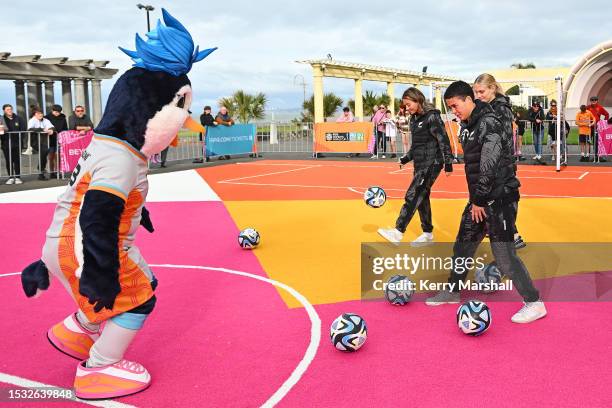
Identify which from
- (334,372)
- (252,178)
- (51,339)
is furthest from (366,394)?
(252,178)

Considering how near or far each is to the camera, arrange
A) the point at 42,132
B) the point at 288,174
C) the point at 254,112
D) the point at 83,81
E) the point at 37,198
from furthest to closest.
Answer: the point at 254,112
the point at 83,81
the point at 288,174
the point at 42,132
the point at 37,198

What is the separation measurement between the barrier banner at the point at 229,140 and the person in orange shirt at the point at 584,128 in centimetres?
1362

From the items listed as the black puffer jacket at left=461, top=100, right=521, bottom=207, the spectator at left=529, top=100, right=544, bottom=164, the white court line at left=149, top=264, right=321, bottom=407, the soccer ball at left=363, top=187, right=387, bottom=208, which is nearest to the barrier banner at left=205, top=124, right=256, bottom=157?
the spectator at left=529, top=100, right=544, bottom=164

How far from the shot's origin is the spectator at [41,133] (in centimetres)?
1656

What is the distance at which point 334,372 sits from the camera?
405 centimetres

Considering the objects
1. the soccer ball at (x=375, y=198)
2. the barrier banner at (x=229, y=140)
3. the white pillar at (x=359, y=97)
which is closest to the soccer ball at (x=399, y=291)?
the soccer ball at (x=375, y=198)

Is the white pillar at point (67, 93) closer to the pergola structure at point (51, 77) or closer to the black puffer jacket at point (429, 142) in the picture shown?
the pergola structure at point (51, 77)

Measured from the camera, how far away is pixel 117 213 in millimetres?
3430

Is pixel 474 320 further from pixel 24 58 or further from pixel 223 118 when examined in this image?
pixel 24 58

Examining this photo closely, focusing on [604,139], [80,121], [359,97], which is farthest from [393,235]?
[359,97]

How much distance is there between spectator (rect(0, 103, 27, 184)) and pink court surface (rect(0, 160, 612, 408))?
745 cm

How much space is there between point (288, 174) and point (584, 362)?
14.9 meters

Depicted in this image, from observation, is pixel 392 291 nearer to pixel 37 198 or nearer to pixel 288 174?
pixel 37 198

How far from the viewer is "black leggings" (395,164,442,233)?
7.77 metres
